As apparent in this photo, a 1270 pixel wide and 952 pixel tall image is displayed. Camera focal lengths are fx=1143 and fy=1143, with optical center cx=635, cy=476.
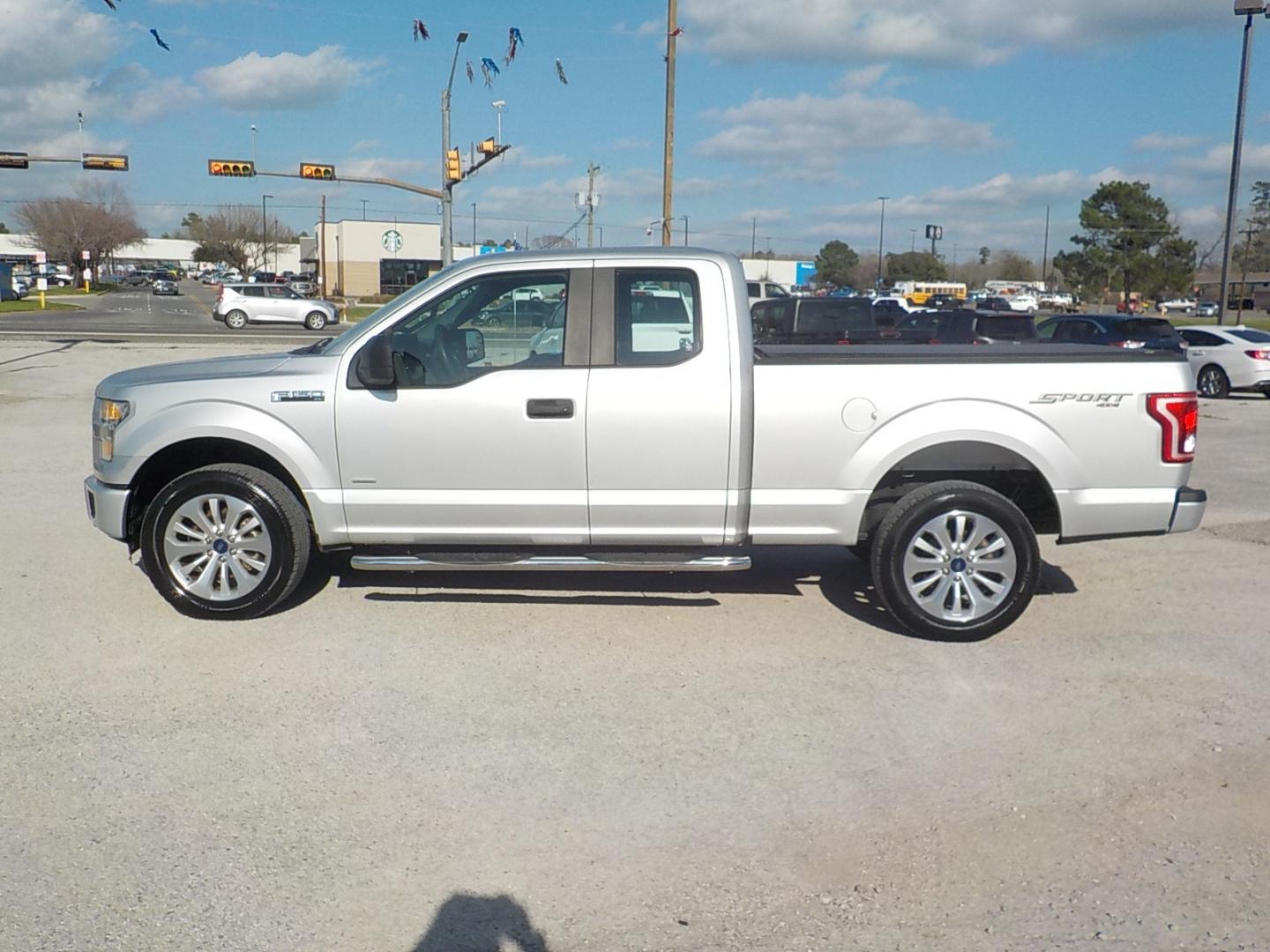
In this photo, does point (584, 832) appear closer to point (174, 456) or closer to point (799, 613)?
point (799, 613)

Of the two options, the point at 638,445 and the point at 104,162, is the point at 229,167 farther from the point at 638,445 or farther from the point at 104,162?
the point at 638,445

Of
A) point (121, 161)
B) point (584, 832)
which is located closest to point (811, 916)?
point (584, 832)

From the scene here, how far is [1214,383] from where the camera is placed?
69.6 ft

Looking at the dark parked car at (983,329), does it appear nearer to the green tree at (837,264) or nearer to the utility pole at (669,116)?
the utility pole at (669,116)

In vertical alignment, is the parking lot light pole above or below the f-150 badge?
above

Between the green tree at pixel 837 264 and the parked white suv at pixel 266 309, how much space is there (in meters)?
85.0

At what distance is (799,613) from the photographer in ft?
22.0

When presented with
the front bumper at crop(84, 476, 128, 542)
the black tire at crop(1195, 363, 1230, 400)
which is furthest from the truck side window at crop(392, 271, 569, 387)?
the black tire at crop(1195, 363, 1230, 400)

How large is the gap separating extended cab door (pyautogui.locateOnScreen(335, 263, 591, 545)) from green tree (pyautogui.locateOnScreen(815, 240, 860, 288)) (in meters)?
117

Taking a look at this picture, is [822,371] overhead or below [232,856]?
overhead

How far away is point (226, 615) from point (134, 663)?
710mm

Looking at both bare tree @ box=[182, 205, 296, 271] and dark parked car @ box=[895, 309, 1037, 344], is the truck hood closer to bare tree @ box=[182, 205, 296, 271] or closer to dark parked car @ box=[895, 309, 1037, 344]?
dark parked car @ box=[895, 309, 1037, 344]

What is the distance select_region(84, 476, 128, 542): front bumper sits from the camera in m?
6.34

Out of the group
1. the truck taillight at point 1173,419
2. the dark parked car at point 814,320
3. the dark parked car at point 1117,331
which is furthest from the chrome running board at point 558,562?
the dark parked car at point 1117,331
